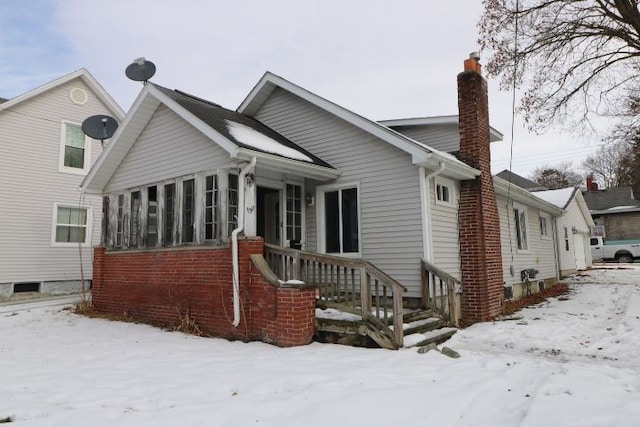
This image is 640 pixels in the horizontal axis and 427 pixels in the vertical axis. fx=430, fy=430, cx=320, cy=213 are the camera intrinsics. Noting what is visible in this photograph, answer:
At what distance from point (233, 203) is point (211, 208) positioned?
0.54m

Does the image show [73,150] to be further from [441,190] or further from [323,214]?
[441,190]

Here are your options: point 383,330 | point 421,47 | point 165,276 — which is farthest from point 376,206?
point 421,47

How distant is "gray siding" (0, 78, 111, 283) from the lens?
45.9 ft

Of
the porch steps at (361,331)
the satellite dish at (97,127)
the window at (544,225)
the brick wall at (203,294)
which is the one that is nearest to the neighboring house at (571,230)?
the window at (544,225)

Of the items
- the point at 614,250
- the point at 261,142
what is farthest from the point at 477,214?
the point at 614,250

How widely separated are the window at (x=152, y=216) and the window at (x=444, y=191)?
20.0 ft

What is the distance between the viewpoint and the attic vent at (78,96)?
52.9 ft

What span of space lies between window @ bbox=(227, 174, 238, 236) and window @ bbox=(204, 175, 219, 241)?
327 millimetres

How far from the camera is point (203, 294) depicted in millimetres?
→ 8062

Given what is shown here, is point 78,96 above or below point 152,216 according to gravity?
above

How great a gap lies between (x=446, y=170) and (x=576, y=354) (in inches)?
150

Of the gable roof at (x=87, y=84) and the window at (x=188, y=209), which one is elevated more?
the gable roof at (x=87, y=84)

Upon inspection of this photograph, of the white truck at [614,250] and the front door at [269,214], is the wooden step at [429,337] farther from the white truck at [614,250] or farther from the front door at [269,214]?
the white truck at [614,250]

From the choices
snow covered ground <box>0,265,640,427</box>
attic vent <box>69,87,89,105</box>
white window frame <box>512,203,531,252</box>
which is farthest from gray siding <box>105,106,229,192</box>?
white window frame <box>512,203,531,252</box>
